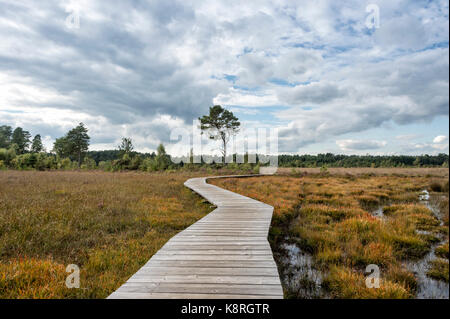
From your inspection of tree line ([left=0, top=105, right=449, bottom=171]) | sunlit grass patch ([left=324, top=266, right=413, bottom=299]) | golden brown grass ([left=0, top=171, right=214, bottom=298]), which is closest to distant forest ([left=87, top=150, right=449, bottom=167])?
tree line ([left=0, top=105, right=449, bottom=171])

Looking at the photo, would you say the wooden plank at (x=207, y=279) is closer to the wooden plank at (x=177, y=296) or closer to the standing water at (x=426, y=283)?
the wooden plank at (x=177, y=296)

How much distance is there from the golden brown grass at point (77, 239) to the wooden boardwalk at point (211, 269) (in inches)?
33.1

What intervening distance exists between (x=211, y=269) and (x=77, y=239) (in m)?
4.18

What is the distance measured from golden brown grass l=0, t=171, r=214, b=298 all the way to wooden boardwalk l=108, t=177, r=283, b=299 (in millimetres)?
841

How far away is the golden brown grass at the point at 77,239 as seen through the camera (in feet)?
11.6

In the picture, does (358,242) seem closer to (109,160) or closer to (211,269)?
(211,269)

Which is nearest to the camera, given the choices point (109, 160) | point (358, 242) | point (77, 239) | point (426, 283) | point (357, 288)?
point (357, 288)

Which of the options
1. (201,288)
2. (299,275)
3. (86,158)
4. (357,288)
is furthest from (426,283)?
(86,158)

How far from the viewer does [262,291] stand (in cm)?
290

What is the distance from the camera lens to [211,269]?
3535mm

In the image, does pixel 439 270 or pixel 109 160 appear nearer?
pixel 439 270

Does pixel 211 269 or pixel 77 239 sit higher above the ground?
pixel 211 269
